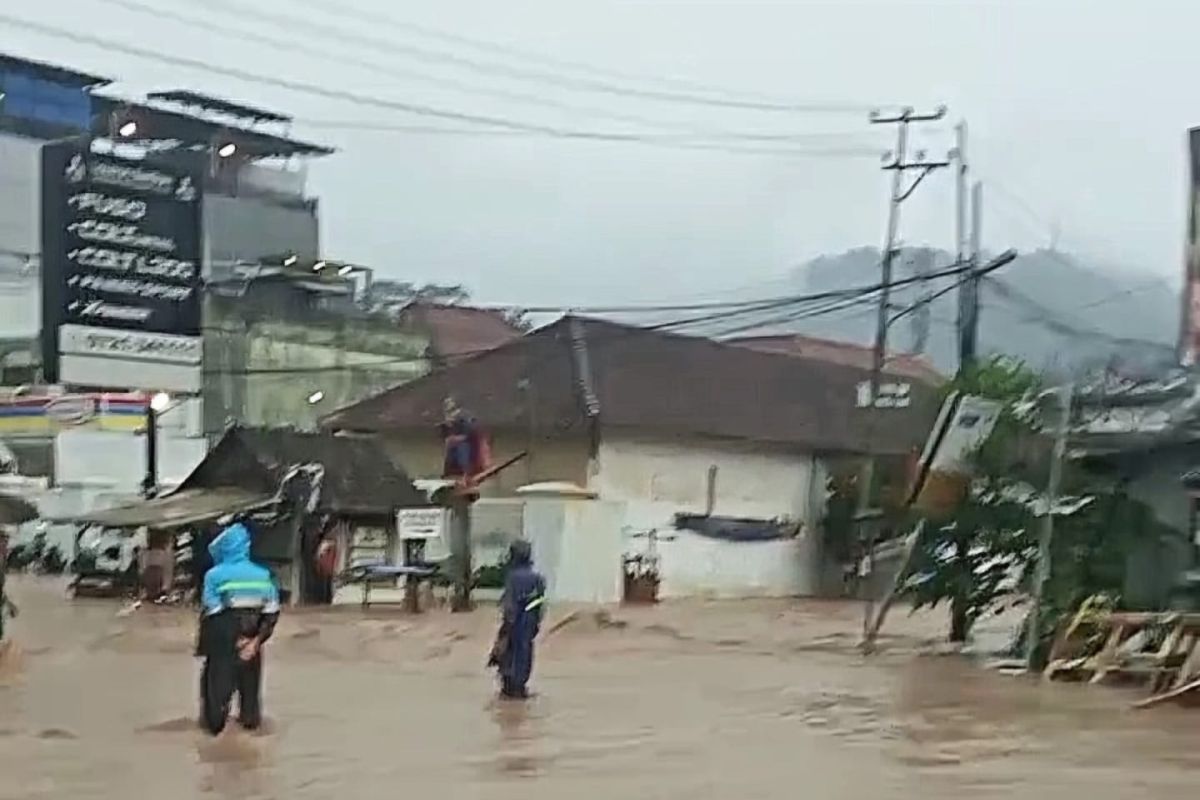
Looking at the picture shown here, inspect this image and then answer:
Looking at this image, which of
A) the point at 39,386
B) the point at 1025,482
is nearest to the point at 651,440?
the point at 39,386

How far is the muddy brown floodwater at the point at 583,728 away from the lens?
42.2 feet

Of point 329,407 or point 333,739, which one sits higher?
point 329,407

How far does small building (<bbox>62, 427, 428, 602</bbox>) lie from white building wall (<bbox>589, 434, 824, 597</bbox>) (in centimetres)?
407

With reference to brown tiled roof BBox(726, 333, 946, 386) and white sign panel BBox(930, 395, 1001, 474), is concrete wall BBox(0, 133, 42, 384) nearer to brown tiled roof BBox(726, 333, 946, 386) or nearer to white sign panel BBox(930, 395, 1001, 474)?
brown tiled roof BBox(726, 333, 946, 386)

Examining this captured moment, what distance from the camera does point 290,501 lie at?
111 feet

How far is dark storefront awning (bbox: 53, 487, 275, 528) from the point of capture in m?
32.9

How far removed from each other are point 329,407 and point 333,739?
2764cm

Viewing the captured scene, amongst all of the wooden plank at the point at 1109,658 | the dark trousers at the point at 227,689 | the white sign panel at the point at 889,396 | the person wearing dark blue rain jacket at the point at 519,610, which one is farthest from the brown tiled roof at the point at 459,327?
the dark trousers at the point at 227,689

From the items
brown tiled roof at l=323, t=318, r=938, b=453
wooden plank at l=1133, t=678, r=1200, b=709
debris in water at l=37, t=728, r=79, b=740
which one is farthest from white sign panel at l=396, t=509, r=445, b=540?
debris in water at l=37, t=728, r=79, b=740

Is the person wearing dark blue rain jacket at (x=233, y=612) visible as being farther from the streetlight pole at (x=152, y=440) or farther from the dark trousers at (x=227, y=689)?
the streetlight pole at (x=152, y=440)

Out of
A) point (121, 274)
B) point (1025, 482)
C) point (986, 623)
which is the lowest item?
point (986, 623)

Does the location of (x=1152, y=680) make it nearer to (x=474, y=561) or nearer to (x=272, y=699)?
(x=272, y=699)

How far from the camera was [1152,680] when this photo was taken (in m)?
19.4

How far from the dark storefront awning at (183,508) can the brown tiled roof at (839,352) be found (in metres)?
10.6
